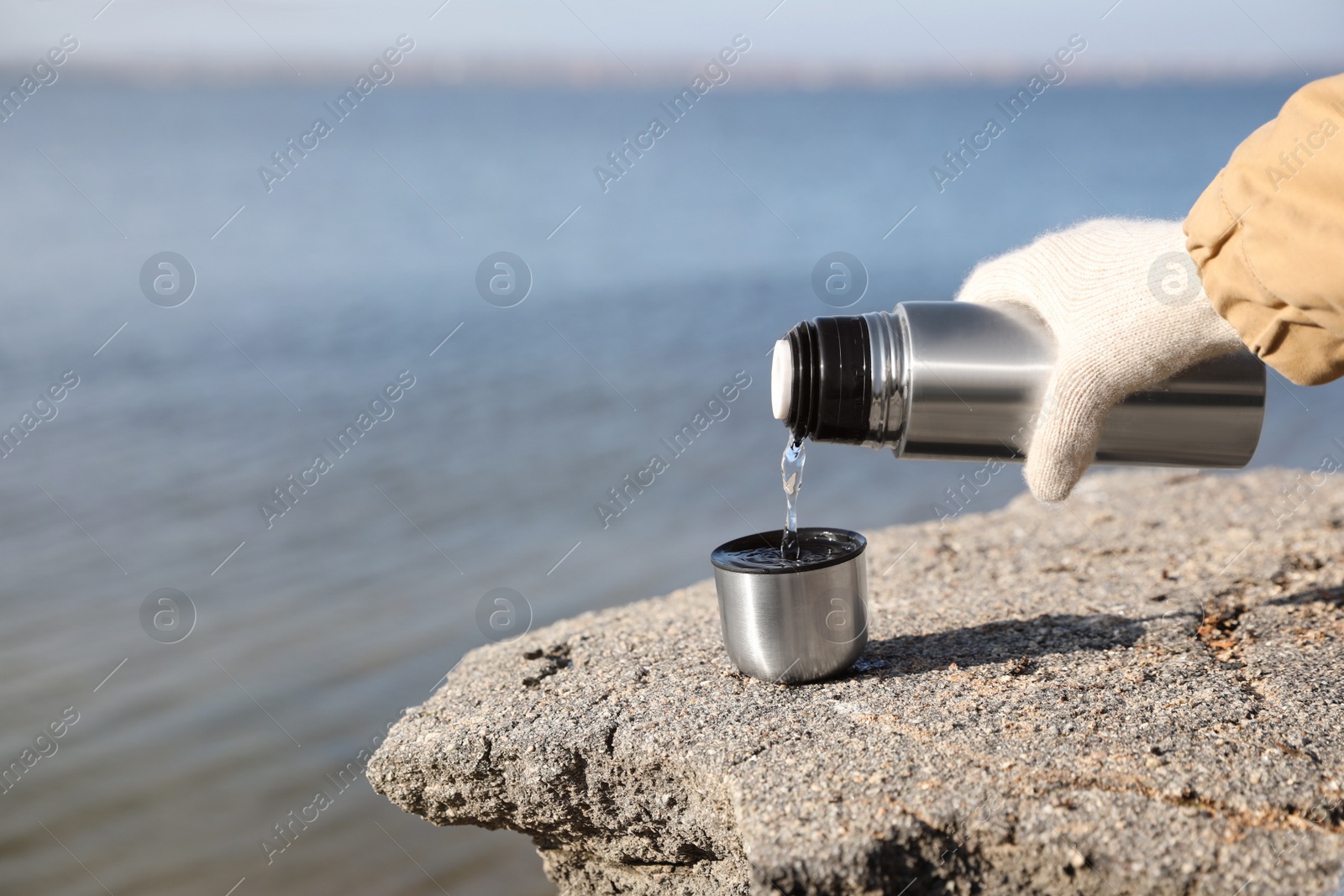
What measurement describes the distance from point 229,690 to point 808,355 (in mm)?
3321

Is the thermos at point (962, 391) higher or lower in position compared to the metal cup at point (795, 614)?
higher

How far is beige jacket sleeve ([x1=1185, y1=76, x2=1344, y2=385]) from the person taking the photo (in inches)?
50.6

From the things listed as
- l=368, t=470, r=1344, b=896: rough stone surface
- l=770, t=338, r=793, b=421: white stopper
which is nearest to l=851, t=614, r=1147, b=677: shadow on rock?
l=368, t=470, r=1344, b=896: rough stone surface

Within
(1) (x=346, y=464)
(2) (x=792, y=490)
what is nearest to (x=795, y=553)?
(2) (x=792, y=490)

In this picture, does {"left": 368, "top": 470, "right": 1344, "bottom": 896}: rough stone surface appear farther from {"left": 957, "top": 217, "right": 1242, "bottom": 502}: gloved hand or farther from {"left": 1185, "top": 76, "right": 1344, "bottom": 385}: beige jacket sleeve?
{"left": 1185, "top": 76, "right": 1344, "bottom": 385}: beige jacket sleeve

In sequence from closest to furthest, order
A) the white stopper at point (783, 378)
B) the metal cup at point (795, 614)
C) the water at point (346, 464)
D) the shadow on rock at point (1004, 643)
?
the white stopper at point (783, 378) → the metal cup at point (795, 614) → the shadow on rock at point (1004, 643) → the water at point (346, 464)

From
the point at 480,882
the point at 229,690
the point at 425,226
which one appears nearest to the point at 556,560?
the point at 229,690

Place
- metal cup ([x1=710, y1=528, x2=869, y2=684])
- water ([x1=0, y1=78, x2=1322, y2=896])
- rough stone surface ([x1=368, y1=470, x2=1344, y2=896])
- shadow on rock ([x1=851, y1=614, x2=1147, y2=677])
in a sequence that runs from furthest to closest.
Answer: water ([x1=0, y1=78, x2=1322, y2=896]) < shadow on rock ([x1=851, y1=614, x2=1147, y2=677]) < metal cup ([x1=710, y1=528, x2=869, y2=684]) < rough stone surface ([x1=368, y1=470, x2=1344, y2=896])

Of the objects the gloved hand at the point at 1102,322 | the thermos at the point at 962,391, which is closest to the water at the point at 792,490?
the thermos at the point at 962,391

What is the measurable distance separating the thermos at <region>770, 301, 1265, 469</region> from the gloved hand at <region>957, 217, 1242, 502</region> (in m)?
0.04

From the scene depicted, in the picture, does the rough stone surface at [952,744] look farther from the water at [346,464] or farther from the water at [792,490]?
the water at [346,464]

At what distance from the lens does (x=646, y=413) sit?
768cm

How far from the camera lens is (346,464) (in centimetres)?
655

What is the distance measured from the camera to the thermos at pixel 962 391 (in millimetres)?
1722
